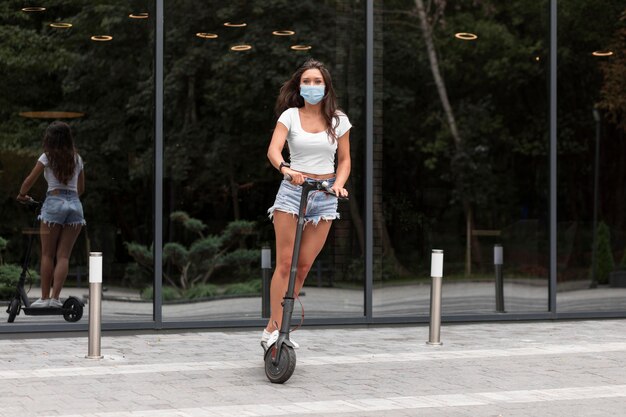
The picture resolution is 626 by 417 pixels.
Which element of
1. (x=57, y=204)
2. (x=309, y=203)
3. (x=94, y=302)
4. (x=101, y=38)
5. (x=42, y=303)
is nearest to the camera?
(x=309, y=203)

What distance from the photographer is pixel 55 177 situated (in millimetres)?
10625

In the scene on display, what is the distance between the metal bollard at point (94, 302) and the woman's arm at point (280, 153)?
5.59 feet

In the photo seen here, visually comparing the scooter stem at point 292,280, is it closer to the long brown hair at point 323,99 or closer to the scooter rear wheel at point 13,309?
the long brown hair at point 323,99

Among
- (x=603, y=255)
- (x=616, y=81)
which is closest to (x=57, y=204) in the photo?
(x=603, y=255)

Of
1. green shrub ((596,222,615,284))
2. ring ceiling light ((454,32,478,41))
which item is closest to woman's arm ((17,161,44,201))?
ring ceiling light ((454,32,478,41))

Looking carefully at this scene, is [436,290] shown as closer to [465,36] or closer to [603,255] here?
[465,36]

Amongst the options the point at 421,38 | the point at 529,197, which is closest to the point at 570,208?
the point at 529,197

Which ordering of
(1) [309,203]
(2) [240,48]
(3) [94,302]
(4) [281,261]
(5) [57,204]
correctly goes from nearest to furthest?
(1) [309,203] → (4) [281,261] → (3) [94,302] → (5) [57,204] → (2) [240,48]

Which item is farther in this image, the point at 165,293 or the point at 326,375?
the point at 165,293

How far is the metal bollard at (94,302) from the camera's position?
28.2 ft

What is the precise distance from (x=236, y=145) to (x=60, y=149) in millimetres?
1740

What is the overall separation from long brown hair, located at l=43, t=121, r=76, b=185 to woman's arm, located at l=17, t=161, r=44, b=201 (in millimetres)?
115

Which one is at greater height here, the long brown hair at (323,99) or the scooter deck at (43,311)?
the long brown hair at (323,99)

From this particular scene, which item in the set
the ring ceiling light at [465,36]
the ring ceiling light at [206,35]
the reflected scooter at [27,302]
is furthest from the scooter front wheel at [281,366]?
the ring ceiling light at [465,36]
